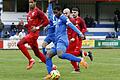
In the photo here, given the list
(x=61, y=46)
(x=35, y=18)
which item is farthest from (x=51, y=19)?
(x=61, y=46)

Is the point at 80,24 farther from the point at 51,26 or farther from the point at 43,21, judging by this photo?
the point at 43,21

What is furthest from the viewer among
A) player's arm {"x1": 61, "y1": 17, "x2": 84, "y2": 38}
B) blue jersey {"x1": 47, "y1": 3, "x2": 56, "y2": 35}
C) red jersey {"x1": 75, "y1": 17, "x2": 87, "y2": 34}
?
red jersey {"x1": 75, "y1": 17, "x2": 87, "y2": 34}

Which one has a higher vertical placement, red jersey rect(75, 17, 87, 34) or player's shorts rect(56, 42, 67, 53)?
red jersey rect(75, 17, 87, 34)

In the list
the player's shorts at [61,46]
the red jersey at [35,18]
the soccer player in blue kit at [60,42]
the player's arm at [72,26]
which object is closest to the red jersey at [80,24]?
the red jersey at [35,18]

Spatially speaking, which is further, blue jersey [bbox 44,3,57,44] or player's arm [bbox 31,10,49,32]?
blue jersey [bbox 44,3,57,44]

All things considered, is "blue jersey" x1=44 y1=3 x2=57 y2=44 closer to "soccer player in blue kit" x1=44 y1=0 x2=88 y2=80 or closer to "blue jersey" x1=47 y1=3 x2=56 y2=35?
"blue jersey" x1=47 y1=3 x2=56 y2=35

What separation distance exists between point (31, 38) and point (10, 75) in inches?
79.3

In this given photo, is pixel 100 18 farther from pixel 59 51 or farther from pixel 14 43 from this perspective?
pixel 59 51

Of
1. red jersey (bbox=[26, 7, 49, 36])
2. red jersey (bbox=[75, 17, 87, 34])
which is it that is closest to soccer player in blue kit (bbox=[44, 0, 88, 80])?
red jersey (bbox=[26, 7, 49, 36])

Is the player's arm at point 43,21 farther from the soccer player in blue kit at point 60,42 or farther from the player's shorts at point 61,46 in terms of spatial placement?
the player's shorts at point 61,46

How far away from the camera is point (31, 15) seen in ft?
57.2

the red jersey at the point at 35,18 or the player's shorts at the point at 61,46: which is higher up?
the red jersey at the point at 35,18

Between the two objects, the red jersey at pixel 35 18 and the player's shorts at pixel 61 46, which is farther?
the red jersey at pixel 35 18

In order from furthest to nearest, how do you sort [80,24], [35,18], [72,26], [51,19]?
[80,24]
[51,19]
[35,18]
[72,26]
